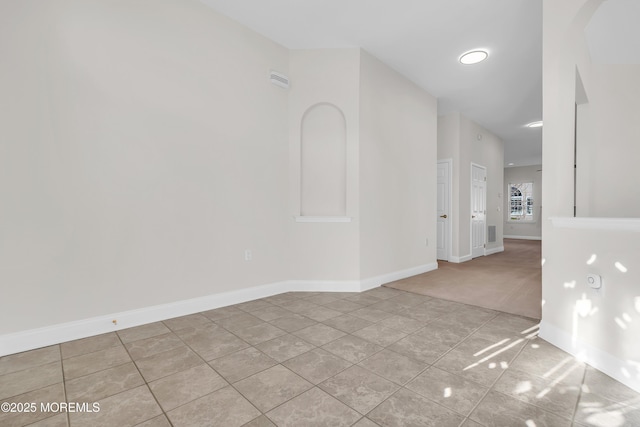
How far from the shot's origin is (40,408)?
1.48m

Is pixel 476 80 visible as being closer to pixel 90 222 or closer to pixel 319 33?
pixel 319 33

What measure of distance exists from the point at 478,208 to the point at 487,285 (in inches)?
Answer: 130

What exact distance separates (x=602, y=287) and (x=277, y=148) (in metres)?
3.20

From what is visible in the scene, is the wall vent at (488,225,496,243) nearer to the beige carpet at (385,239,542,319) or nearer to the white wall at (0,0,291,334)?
the beige carpet at (385,239,542,319)

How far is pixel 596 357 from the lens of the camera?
6.08 ft

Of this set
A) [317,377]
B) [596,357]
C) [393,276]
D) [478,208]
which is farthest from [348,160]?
[478,208]

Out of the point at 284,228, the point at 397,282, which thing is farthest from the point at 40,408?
the point at 397,282

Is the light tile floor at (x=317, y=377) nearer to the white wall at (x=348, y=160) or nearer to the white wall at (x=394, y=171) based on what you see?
the white wall at (x=348, y=160)

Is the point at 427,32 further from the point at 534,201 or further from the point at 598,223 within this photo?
the point at 534,201

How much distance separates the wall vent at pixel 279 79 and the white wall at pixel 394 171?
0.96 meters

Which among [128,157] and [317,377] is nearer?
[317,377]

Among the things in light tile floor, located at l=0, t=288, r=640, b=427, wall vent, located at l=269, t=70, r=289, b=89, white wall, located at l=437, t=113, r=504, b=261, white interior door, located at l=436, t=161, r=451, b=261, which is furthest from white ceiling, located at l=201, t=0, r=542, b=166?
light tile floor, located at l=0, t=288, r=640, b=427

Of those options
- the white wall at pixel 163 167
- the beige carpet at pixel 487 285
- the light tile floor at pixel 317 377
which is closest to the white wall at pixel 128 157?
the white wall at pixel 163 167

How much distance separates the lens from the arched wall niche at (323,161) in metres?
3.74
